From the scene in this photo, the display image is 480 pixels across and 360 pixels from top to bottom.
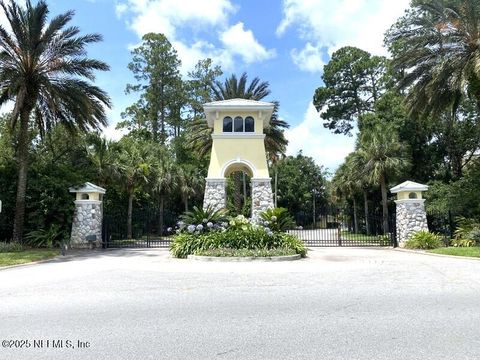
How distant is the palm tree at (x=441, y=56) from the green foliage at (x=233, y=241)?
1195 centimetres

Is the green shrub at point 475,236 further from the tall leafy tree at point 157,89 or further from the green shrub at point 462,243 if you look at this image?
the tall leafy tree at point 157,89

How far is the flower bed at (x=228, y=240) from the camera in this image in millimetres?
14806

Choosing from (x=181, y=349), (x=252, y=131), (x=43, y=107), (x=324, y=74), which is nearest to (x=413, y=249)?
(x=252, y=131)

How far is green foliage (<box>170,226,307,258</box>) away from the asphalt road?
12.2 ft

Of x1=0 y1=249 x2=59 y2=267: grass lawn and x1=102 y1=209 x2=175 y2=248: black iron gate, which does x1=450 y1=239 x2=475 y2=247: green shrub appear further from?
x1=0 y1=249 x2=59 y2=267: grass lawn

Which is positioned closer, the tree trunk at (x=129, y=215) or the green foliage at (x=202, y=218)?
the green foliage at (x=202, y=218)

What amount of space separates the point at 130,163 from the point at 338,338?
2740 cm

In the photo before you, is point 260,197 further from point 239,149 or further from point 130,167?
point 130,167

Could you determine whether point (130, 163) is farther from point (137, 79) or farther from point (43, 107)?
point (137, 79)

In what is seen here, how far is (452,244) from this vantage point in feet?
61.1

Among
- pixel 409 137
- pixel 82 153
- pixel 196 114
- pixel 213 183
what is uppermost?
pixel 196 114

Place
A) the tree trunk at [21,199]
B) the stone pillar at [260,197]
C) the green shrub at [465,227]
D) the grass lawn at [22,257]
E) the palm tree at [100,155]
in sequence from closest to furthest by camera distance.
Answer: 1. the grass lawn at [22,257]
2. the tree trunk at [21,199]
3. the green shrub at [465,227]
4. the stone pillar at [260,197]
5. the palm tree at [100,155]

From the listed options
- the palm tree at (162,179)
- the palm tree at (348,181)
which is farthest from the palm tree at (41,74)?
the palm tree at (348,181)

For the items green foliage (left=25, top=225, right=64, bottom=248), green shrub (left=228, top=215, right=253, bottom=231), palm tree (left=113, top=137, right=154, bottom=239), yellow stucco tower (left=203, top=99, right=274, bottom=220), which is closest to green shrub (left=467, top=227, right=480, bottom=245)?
yellow stucco tower (left=203, top=99, right=274, bottom=220)
